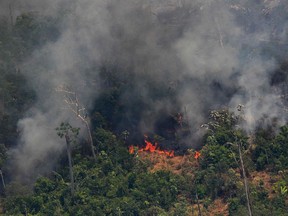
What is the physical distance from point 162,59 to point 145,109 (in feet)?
31.4

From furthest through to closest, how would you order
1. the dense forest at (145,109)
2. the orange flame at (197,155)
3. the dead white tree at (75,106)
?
1. the dead white tree at (75,106)
2. the orange flame at (197,155)
3. the dense forest at (145,109)

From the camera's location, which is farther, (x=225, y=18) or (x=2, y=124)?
(x=225, y=18)

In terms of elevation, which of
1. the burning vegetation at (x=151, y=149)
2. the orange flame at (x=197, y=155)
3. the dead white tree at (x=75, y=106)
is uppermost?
the dead white tree at (x=75, y=106)

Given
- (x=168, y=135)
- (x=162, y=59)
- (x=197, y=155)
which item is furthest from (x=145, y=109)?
(x=197, y=155)

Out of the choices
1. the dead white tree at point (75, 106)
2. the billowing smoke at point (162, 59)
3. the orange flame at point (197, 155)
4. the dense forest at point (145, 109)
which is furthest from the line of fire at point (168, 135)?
the dead white tree at point (75, 106)

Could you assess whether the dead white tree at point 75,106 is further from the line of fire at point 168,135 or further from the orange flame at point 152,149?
the line of fire at point 168,135

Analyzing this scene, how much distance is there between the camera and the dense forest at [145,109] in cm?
6625

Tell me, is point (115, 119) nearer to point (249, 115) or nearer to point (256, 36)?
point (249, 115)

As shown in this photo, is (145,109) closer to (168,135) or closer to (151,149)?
(168,135)

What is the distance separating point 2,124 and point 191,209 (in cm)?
3100

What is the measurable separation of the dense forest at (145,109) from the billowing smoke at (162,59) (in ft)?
0.60

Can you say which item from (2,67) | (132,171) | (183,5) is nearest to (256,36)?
(183,5)

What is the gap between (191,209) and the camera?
209 ft

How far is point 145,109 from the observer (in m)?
81.6
